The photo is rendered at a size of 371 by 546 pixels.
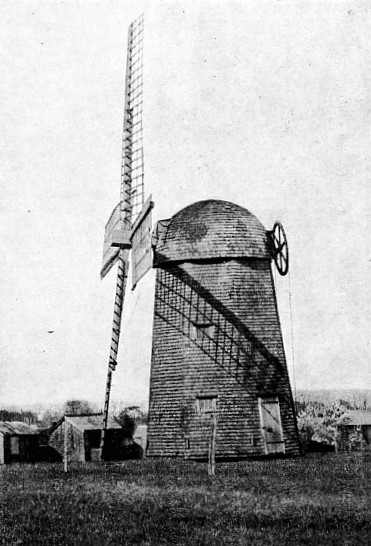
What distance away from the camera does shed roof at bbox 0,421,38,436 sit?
30.5 m

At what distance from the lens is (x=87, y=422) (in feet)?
100

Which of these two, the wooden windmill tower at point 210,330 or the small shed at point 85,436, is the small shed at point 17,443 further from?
the wooden windmill tower at point 210,330

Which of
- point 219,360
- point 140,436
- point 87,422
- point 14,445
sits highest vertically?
point 219,360

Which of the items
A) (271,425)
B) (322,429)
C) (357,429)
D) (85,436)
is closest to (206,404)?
(271,425)

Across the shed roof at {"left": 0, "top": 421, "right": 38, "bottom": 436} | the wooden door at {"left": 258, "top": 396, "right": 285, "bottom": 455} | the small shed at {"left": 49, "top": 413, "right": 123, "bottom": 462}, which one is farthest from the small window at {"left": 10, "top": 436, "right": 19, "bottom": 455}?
the wooden door at {"left": 258, "top": 396, "right": 285, "bottom": 455}

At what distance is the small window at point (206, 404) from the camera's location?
73.5ft

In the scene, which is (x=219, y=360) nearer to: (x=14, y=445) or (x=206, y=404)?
(x=206, y=404)

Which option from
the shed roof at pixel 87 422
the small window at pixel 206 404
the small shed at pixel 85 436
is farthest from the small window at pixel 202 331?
the shed roof at pixel 87 422

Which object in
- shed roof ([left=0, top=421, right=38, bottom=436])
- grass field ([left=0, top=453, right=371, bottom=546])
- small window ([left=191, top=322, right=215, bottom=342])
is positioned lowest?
grass field ([left=0, top=453, right=371, bottom=546])

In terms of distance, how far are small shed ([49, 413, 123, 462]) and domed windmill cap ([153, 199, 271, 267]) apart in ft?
30.2

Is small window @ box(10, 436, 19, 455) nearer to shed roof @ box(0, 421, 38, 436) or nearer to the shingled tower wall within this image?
shed roof @ box(0, 421, 38, 436)

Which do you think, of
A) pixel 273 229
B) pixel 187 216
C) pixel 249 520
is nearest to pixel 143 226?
pixel 187 216

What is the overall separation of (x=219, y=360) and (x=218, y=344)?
473 millimetres

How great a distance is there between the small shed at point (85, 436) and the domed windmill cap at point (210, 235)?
919cm
